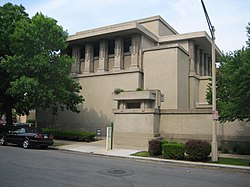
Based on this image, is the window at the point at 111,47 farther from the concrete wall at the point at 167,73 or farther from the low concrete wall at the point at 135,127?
the low concrete wall at the point at 135,127

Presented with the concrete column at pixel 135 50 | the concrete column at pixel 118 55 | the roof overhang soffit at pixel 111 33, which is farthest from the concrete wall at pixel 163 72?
the concrete column at pixel 118 55

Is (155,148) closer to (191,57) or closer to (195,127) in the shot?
(195,127)

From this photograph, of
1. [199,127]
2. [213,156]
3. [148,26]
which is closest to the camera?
[213,156]

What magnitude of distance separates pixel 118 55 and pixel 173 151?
18.6 meters

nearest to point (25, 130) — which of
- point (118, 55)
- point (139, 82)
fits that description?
point (139, 82)

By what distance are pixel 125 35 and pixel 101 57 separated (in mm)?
3884

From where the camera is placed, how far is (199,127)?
69.5 feet

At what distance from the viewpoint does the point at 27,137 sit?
756 inches

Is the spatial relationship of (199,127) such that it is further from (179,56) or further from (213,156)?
(179,56)

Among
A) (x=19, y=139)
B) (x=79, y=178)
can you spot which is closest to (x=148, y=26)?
(x=19, y=139)

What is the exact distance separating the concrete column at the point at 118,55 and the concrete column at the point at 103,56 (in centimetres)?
166

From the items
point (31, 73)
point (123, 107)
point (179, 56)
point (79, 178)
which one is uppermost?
point (179, 56)

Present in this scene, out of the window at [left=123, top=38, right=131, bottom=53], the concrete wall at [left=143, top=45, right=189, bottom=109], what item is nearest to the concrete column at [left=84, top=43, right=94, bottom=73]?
the window at [left=123, top=38, right=131, bottom=53]

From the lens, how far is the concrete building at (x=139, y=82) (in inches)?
869
